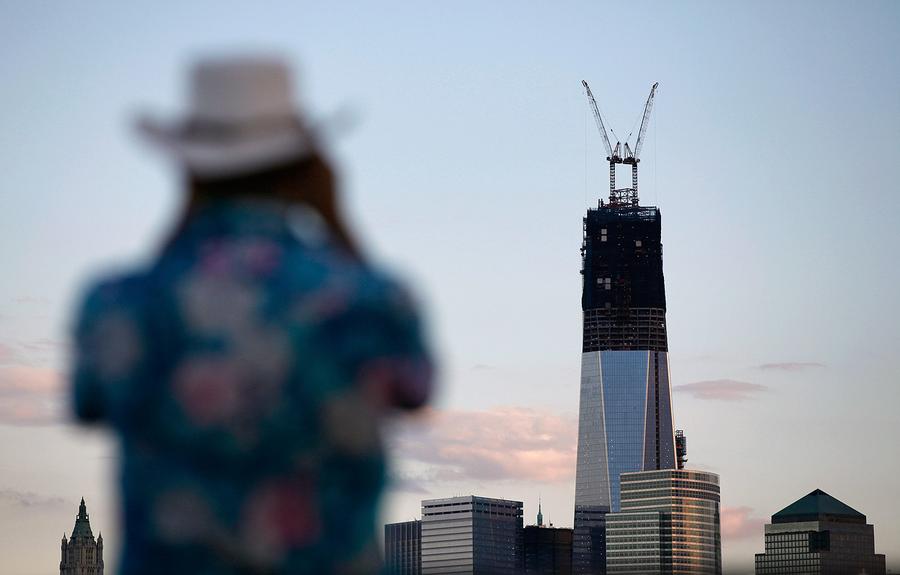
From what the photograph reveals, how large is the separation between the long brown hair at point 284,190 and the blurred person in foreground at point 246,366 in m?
0.01

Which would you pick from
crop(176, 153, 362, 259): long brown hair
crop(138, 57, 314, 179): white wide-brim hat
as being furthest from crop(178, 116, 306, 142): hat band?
crop(176, 153, 362, 259): long brown hair

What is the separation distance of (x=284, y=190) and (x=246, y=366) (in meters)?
0.55

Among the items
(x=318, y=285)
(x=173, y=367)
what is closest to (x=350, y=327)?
(x=318, y=285)

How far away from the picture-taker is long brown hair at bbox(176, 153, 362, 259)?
5.95 metres

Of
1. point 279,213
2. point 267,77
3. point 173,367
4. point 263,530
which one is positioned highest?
point 267,77

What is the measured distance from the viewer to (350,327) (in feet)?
19.2

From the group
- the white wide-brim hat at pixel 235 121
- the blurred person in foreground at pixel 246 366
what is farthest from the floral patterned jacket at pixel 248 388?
the white wide-brim hat at pixel 235 121

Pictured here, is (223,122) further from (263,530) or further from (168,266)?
(263,530)

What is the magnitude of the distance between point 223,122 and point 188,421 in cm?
83

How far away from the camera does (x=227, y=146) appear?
5840 millimetres

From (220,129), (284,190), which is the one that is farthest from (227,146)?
(284,190)

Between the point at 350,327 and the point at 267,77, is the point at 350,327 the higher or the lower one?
the lower one

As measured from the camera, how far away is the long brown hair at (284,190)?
19.5 ft

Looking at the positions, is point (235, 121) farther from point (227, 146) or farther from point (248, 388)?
point (248, 388)
